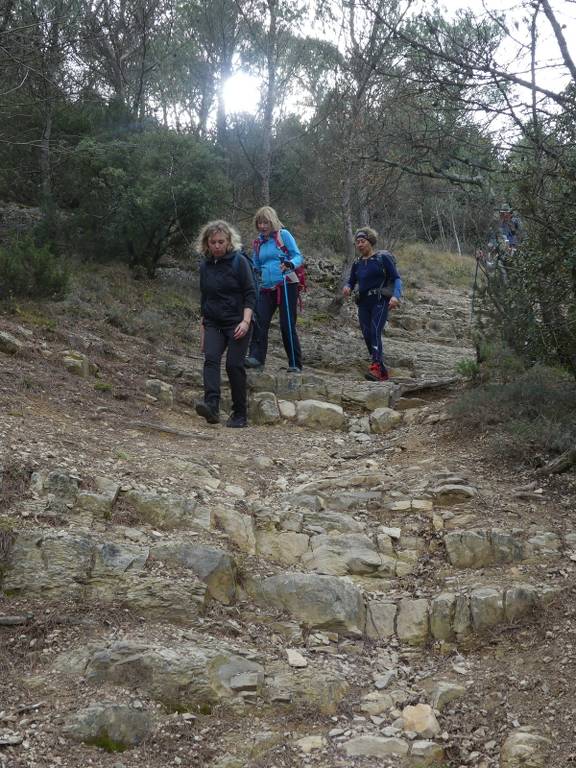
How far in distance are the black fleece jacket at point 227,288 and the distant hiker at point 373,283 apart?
199 centimetres

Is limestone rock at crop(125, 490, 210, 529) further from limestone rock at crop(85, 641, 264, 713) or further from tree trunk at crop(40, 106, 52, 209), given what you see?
tree trunk at crop(40, 106, 52, 209)

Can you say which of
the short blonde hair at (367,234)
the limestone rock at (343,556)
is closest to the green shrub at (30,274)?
the short blonde hair at (367,234)

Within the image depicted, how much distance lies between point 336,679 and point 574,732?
117 centimetres

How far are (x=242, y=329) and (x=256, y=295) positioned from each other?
50 cm

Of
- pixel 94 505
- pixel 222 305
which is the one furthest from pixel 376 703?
pixel 222 305

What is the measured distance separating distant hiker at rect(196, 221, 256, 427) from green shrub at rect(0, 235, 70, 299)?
9.93 ft

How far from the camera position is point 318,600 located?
15.2ft

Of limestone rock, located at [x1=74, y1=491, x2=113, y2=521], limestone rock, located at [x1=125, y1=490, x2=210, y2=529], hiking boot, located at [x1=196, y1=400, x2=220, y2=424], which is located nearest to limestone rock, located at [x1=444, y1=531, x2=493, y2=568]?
limestone rock, located at [x1=125, y1=490, x2=210, y2=529]

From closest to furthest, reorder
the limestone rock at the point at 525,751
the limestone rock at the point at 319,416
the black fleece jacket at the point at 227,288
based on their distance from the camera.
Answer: the limestone rock at the point at 525,751, the black fleece jacket at the point at 227,288, the limestone rock at the point at 319,416

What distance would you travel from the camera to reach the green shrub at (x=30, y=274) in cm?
938

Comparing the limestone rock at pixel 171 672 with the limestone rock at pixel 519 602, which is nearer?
the limestone rock at pixel 171 672

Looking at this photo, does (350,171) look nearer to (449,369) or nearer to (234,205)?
(234,205)

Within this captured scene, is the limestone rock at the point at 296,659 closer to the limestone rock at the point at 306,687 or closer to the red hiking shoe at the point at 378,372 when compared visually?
the limestone rock at the point at 306,687

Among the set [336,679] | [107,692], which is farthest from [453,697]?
[107,692]
